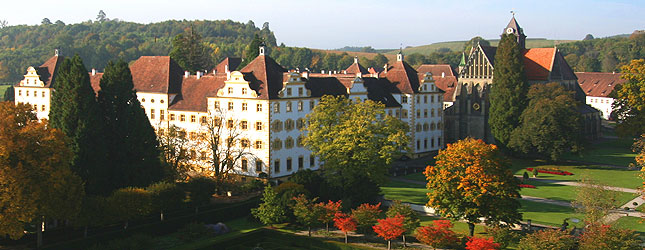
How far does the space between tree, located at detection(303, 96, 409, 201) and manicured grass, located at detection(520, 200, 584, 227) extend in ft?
41.6

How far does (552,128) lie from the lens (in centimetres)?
8262

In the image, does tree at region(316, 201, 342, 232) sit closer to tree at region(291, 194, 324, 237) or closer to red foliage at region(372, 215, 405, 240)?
tree at region(291, 194, 324, 237)

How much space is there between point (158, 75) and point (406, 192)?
118 feet

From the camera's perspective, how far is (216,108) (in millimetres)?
76188

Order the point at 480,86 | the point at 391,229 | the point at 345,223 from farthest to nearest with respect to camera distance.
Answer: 1. the point at 480,86
2. the point at 345,223
3. the point at 391,229

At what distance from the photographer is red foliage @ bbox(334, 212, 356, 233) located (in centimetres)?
5031

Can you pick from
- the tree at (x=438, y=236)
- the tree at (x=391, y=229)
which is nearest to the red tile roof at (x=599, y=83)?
the tree at (x=438, y=236)

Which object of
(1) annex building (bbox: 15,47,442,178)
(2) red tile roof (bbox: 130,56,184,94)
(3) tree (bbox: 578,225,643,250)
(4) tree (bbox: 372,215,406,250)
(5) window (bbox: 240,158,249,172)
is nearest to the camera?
(3) tree (bbox: 578,225,643,250)

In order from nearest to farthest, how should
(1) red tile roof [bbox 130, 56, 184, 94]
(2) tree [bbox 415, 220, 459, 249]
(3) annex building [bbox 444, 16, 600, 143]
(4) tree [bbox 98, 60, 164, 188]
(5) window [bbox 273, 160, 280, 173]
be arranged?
(2) tree [bbox 415, 220, 459, 249], (4) tree [bbox 98, 60, 164, 188], (5) window [bbox 273, 160, 280, 173], (1) red tile roof [bbox 130, 56, 184, 94], (3) annex building [bbox 444, 16, 600, 143]

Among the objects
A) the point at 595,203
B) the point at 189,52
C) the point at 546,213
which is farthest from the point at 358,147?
the point at 189,52

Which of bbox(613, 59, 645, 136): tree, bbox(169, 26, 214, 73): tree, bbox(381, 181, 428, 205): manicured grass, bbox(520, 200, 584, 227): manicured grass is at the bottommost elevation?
bbox(520, 200, 584, 227): manicured grass

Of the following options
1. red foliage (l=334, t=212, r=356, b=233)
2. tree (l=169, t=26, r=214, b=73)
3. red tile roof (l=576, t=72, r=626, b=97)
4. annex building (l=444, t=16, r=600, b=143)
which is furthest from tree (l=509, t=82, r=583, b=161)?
red tile roof (l=576, t=72, r=626, b=97)

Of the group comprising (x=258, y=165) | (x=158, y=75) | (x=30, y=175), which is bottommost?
(x=258, y=165)

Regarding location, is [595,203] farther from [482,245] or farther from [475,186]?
[482,245]
